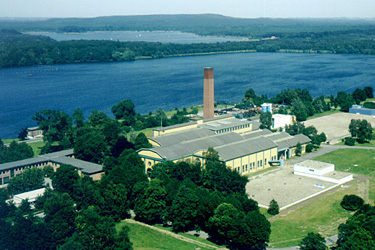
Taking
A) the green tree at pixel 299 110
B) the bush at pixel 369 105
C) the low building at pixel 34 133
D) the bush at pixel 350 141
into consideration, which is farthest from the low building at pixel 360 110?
the low building at pixel 34 133

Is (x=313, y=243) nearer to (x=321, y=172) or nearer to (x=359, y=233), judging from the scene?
(x=359, y=233)

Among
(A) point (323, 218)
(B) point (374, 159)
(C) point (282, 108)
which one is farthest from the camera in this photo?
(C) point (282, 108)

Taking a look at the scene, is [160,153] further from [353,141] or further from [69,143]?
[353,141]

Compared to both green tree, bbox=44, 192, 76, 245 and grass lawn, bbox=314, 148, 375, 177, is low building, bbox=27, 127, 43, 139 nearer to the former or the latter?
green tree, bbox=44, 192, 76, 245

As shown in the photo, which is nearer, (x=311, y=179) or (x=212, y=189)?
(x=212, y=189)

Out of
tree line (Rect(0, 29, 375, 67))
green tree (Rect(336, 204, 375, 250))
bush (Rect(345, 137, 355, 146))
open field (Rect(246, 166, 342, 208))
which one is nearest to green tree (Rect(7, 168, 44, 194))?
open field (Rect(246, 166, 342, 208))

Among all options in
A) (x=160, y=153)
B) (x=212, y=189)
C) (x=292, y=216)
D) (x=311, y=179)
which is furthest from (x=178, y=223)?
(x=311, y=179)

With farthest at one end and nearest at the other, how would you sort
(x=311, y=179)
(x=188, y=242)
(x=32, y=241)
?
1. (x=311, y=179)
2. (x=188, y=242)
3. (x=32, y=241)

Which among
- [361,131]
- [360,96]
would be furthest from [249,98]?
[361,131]
